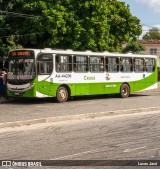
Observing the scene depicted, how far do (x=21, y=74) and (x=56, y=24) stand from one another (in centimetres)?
1107

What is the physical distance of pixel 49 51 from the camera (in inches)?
839

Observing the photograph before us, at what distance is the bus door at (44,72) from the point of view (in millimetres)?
20797

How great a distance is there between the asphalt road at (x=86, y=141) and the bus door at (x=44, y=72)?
6627mm

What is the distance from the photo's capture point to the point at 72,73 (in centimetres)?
2261

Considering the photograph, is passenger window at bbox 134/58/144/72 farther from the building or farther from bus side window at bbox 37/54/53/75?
the building

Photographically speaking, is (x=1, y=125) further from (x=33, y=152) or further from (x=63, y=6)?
(x=63, y=6)

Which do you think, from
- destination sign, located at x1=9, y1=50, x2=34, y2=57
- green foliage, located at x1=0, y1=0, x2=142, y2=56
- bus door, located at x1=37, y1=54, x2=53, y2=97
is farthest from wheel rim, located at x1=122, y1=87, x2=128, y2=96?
destination sign, located at x1=9, y1=50, x2=34, y2=57

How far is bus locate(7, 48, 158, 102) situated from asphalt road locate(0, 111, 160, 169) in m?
6.91

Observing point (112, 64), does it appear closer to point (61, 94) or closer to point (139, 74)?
point (139, 74)

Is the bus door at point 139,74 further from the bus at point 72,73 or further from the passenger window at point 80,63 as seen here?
the passenger window at point 80,63

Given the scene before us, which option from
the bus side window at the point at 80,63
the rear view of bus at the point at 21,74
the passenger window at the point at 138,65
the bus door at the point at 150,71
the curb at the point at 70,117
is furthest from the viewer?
the bus door at the point at 150,71

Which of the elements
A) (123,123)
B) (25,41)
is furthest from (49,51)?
(25,41)

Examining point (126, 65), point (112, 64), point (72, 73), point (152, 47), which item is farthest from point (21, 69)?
point (152, 47)

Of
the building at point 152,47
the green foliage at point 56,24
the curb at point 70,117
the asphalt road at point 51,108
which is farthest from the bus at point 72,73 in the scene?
the building at point 152,47
